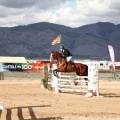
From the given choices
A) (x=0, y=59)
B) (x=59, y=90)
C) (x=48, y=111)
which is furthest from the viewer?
(x=0, y=59)

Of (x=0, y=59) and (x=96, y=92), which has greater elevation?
(x=0, y=59)

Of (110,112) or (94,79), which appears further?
(94,79)

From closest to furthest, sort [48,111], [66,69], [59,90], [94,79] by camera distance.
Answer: [48,111]
[94,79]
[66,69]
[59,90]

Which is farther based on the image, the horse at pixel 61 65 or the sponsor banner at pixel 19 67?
the sponsor banner at pixel 19 67

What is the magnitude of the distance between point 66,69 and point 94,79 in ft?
6.44

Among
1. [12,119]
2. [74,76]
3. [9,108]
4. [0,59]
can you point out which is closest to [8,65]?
[0,59]

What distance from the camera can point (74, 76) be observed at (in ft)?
67.2

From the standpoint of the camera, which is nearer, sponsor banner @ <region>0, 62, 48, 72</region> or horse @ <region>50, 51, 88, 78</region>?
horse @ <region>50, 51, 88, 78</region>

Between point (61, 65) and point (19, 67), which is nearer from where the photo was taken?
point (61, 65)

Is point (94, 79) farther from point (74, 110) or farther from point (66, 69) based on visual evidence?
point (74, 110)

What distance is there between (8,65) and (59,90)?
18.7 m

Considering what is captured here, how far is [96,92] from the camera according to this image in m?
18.8

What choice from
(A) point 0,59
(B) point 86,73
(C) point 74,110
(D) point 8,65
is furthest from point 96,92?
(A) point 0,59

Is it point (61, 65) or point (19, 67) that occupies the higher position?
point (19, 67)
